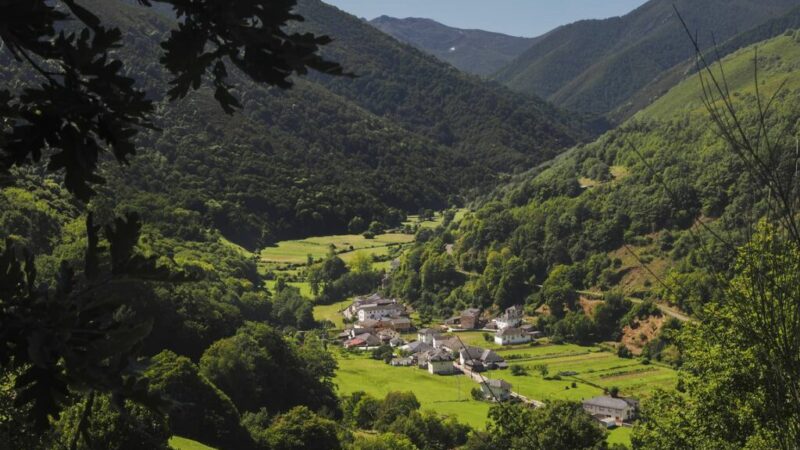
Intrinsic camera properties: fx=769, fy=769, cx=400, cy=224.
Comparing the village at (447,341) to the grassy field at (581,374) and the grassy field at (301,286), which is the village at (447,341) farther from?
the grassy field at (301,286)

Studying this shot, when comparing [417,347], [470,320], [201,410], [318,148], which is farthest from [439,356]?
[318,148]

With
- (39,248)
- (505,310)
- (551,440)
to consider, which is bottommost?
(505,310)

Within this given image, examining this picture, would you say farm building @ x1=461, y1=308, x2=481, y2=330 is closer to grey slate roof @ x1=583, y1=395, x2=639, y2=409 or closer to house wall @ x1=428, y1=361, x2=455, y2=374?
house wall @ x1=428, y1=361, x2=455, y2=374

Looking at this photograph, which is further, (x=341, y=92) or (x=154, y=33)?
(x=341, y=92)

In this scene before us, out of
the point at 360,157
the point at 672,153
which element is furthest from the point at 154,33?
the point at 672,153

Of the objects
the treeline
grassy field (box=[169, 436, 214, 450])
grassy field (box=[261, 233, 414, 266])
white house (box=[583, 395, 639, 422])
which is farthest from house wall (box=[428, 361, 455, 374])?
grassy field (box=[261, 233, 414, 266])

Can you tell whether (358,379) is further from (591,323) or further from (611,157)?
(611,157)
